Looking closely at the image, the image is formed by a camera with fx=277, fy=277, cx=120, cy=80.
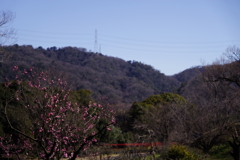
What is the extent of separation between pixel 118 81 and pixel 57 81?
210 feet

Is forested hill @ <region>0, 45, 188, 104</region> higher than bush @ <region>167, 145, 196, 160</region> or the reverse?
higher

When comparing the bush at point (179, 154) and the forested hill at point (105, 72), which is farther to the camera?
the forested hill at point (105, 72)

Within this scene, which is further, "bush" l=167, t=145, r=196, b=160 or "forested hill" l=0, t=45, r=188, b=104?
"forested hill" l=0, t=45, r=188, b=104

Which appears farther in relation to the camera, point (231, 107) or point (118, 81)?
point (118, 81)

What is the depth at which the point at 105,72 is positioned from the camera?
8544cm

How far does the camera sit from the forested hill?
2402 inches

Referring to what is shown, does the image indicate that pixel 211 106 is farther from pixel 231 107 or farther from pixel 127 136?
pixel 127 136

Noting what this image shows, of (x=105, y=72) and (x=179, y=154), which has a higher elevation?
(x=105, y=72)

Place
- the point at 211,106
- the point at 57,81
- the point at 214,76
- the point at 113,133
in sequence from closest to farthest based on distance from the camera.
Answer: the point at 57,81
the point at 211,106
the point at 113,133
the point at 214,76

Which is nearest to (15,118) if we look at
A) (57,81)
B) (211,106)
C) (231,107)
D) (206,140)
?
(57,81)

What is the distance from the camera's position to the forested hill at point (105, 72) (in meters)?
61.0

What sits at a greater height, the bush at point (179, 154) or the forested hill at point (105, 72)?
the forested hill at point (105, 72)

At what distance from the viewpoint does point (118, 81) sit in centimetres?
7444

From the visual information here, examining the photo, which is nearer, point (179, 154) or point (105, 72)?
point (179, 154)
